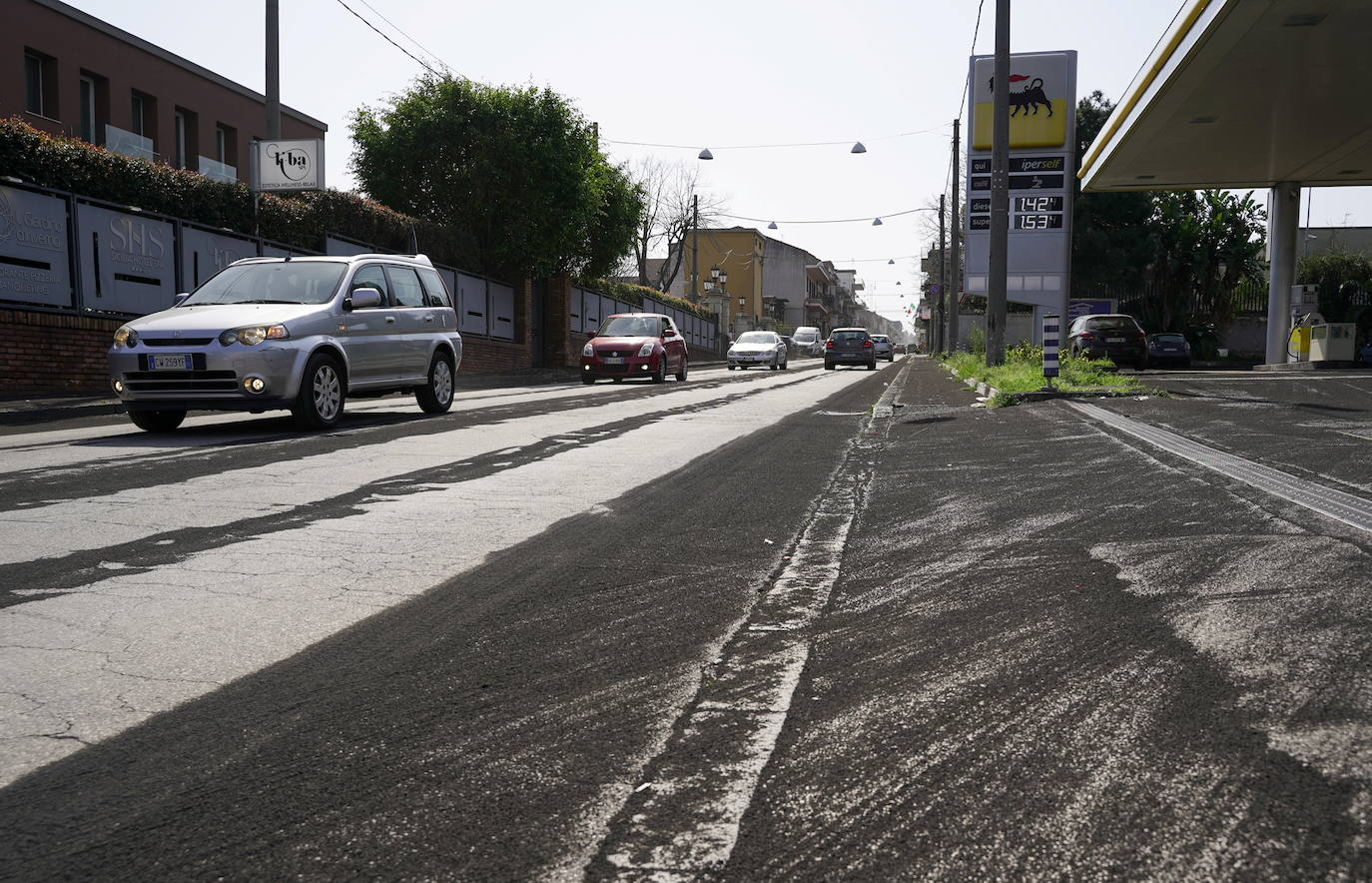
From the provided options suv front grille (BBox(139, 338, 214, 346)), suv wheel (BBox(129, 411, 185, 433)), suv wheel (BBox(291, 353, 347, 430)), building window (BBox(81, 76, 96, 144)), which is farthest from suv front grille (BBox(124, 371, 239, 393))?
building window (BBox(81, 76, 96, 144))

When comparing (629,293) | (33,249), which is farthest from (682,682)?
(629,293)

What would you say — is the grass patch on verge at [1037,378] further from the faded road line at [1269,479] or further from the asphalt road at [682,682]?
the asphalt road at [682,682]

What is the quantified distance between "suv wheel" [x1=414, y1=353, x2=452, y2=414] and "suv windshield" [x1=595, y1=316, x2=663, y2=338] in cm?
1110

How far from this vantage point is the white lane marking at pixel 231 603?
9.80ft

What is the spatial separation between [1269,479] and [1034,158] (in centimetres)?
3066

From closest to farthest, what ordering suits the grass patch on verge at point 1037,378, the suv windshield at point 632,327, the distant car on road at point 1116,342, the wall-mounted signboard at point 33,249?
the wall-mounted signboard at point 33,249, the grass patch on verge at point 1037,378, the suv windshield at point 632,327, the distant car on road at point 1116,342

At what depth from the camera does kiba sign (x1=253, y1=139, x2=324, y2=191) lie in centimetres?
A: 1816

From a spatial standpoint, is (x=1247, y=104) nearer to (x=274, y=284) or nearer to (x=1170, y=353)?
(x=1170, y=353)

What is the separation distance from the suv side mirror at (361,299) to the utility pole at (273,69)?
8.35m

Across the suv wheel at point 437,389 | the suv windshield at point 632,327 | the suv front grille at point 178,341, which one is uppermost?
the suv windshield at point 632,327

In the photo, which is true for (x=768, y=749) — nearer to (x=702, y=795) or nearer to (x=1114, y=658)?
(x=702, y=795)

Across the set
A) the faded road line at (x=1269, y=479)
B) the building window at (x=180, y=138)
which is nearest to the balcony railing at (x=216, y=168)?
the building window at (x=180, y=138)

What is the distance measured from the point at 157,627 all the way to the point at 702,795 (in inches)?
90.8

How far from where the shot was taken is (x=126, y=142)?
28.7 metres
